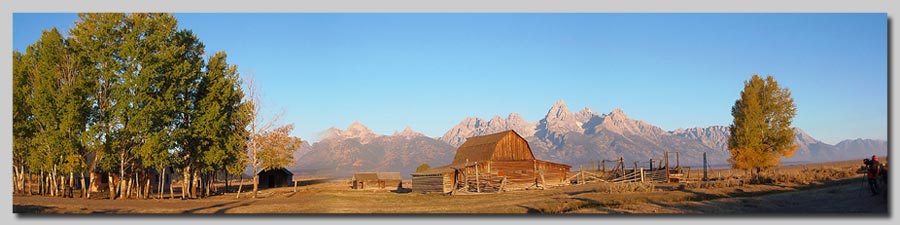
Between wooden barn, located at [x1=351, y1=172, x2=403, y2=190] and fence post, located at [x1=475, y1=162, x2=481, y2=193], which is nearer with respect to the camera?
fence post, located at [x1=475, y1=162, x2=481, y2=193]

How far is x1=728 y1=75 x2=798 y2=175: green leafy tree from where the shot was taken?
48.9 meters

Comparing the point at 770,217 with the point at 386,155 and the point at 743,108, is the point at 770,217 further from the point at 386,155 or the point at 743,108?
the point at 386,155

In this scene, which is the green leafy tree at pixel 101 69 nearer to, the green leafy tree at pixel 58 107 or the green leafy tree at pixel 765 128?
the green leafy tree at pixel 58 107

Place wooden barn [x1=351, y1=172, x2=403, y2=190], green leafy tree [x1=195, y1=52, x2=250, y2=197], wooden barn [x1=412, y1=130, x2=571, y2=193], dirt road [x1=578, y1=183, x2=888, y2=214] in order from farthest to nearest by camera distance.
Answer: wooden barn [x1=351, y1=172, x2=403, y2=190] < wooden barn [x1=412, y1=130, x2=571, y2=193] < green leafy tree [x1=195, y1=52, x2=250, y2=197] < dirt road [x1=578, y1=183, x2=888, y2=214]

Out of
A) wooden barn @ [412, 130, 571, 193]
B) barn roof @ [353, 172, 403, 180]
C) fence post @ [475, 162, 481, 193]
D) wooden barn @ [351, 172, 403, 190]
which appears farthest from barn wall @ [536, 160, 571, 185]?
barn roof @ [353, 172, 403, 180]

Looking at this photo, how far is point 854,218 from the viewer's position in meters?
22.2

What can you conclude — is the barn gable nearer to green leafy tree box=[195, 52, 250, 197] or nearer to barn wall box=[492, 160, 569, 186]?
barn wall box=[492, 160, 569, 186]

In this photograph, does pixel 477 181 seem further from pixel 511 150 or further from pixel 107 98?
pixel 107 98

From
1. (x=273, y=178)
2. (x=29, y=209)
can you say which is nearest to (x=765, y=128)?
(x=29, y=209)

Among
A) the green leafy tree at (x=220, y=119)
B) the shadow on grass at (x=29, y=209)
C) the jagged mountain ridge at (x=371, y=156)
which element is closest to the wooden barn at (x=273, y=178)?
the green leafy tree at (x=220, y=119)

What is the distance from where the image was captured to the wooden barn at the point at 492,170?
1908 inches

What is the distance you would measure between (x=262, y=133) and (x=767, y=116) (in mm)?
36492

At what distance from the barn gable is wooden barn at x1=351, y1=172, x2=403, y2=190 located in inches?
589

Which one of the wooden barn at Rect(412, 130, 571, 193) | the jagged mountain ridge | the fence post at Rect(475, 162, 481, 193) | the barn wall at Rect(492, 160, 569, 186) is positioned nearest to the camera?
the fence post at Rect(475, 162, 481, 193)
